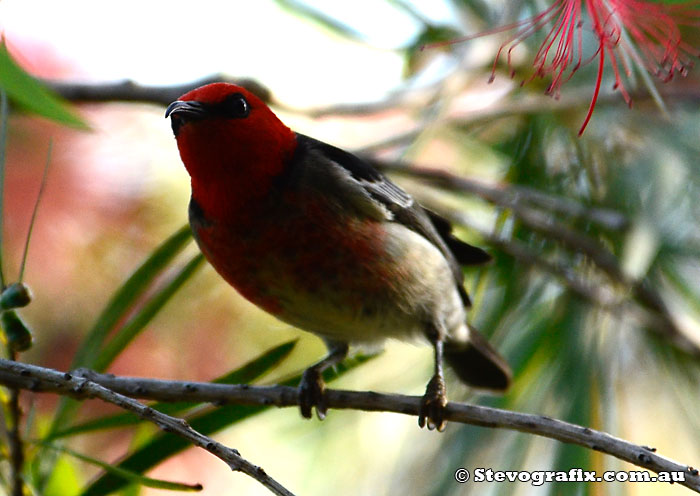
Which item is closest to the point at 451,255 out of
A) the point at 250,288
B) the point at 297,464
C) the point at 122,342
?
the point at 250,288

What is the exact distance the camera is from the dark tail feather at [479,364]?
9.02 ft

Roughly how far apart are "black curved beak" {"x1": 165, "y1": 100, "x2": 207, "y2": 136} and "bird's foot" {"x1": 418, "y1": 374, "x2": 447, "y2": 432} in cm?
93

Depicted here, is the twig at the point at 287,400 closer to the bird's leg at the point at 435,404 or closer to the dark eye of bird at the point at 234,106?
the bird's leg at the point at 435,404

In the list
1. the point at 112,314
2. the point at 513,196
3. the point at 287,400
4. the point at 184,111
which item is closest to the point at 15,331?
the point at 112,314

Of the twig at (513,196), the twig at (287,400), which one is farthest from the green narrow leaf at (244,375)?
the twig at (513,196)

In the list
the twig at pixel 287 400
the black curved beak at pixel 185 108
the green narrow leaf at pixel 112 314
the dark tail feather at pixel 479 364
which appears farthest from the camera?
the dark tail feather at pixel 479 364

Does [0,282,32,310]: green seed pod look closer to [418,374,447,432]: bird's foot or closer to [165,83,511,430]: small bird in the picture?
[165,83,511,430]: small bird

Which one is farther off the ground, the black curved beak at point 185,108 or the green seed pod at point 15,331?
the black curved beak at point 185,108

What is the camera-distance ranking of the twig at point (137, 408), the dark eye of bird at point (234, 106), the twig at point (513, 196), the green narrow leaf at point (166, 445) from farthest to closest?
Result: the twig at point (513, 196) < the dark eye of bird at point (234, 106) < the green narrow leaf at point (166, 445) < the twig at point (137, 408)

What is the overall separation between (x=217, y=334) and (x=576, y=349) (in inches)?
59.4

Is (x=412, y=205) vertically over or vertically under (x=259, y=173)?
over

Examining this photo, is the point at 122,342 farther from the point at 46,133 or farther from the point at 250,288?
the point at 46,133

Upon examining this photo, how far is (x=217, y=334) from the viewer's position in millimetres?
3381

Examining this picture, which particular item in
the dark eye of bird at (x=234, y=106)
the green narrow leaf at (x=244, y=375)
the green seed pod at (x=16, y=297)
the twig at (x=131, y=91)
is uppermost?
the twig at (x=131, y=91)
